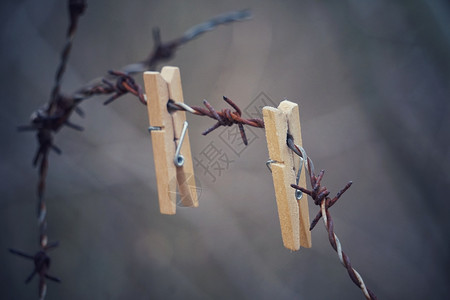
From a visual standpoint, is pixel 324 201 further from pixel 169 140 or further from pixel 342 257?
pixel 169 140

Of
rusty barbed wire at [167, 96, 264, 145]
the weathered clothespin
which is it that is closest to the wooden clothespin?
rusty barbed wire at [167, 96, 264, 145]

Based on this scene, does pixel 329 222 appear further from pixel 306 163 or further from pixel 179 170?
pixel 179 170

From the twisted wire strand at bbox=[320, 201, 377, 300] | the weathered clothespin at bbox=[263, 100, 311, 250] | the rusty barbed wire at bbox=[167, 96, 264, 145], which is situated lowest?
the twisted wire strand at bbox=[320, 201, 377, 300]

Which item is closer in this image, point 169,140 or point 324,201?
point 324,201

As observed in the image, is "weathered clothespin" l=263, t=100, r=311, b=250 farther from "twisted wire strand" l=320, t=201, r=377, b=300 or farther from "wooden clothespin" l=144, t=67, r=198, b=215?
"wooden clothespin" l=144, t=67, r=198, b=215

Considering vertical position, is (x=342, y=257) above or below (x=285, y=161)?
below

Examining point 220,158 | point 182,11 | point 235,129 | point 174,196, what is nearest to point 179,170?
point 174,196

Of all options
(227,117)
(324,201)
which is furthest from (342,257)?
(227,117)
